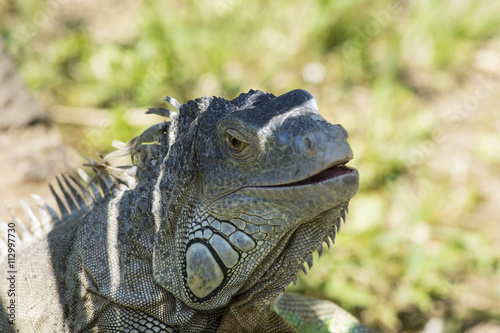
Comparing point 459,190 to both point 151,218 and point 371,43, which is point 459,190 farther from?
point 151,218

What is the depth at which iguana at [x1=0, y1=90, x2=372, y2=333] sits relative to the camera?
230 centimetres

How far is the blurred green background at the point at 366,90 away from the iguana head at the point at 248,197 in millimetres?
2435

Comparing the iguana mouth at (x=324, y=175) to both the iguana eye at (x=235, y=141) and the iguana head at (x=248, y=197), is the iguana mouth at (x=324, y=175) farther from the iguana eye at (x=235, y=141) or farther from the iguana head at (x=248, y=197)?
the iguana eye at (x=235, y=141)

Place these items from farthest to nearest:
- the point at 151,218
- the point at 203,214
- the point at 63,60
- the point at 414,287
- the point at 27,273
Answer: the point at 63,60 → the point at 414,287 → the point at 27,273 → the point at 151,218 → the point at 203,214

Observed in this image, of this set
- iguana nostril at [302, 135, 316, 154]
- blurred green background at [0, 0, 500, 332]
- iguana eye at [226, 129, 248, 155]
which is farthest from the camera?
blurred green background at [0, 0, 500, 332]

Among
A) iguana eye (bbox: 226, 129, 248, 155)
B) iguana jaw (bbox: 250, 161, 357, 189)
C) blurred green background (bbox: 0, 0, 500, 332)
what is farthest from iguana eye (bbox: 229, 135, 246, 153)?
blurred green background (bbox: 0, 0, 500, 332)

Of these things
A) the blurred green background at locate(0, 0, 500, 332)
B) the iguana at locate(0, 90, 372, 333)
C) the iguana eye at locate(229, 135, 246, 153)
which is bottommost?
the iguana at locate(0, 90, 372, 333)

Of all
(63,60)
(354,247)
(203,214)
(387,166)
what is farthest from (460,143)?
(63,60)

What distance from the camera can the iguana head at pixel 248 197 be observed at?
2.26 metres

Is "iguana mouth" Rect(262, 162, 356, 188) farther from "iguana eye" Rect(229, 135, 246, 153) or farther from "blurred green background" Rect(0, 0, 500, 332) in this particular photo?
"blurred green background" Rect(0, 0, 500, 332)

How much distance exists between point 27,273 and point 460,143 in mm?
6056

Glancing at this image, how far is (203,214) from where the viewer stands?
8.11ft

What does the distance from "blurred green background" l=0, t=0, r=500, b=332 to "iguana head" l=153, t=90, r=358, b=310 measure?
2.44m

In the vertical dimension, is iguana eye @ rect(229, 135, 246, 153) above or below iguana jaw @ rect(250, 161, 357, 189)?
above
